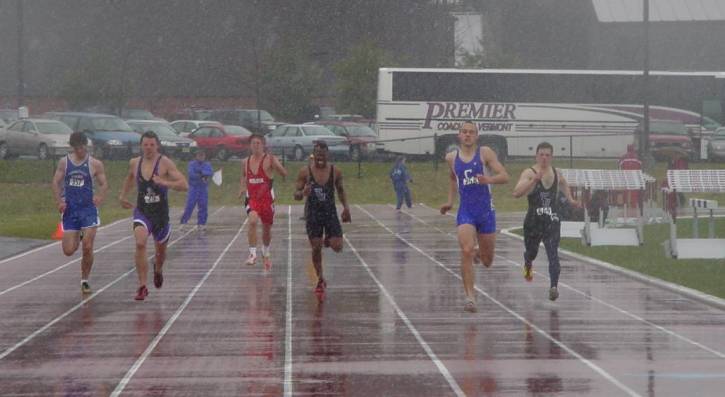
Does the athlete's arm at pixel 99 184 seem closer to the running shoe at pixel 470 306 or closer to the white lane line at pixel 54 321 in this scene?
the white lane line at pixel 54 321

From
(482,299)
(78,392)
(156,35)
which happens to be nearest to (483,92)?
(156,35)

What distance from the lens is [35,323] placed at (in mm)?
13180

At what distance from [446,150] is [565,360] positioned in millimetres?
36380

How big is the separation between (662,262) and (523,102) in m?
30.7

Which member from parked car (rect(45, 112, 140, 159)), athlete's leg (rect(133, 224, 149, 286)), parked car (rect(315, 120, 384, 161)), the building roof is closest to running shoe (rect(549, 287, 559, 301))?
athlete's leg (rect(133, 224, 149, 286))

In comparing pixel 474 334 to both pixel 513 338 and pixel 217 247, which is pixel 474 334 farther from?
pixel 217 247

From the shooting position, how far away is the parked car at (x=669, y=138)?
4612 centimetres

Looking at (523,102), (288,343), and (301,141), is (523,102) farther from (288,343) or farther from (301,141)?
(288,343)

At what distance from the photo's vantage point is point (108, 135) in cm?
4719

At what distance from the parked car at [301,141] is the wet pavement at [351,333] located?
2854cm

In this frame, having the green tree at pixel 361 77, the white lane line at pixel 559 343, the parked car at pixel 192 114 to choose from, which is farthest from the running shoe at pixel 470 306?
the parked car at pixel 192 114

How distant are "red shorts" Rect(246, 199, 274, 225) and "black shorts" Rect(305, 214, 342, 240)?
3.16 metres

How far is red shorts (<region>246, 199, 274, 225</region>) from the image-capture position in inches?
733

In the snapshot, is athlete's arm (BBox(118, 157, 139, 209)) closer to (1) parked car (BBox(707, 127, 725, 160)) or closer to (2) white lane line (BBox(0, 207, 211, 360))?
(2) white lane line (BBox(0, 207, 211, 360))
